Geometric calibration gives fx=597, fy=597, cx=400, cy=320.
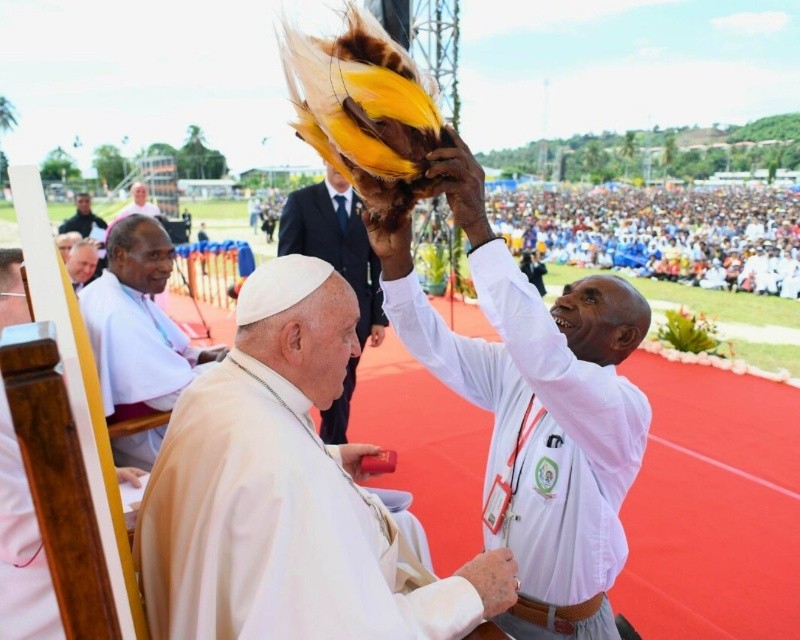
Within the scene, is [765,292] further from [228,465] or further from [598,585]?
[228,465]

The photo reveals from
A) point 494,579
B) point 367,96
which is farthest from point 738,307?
point 367,96

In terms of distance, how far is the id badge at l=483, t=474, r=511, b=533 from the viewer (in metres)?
1.86

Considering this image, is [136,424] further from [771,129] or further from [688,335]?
[771,129]

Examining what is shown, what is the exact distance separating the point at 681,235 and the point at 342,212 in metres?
12.5

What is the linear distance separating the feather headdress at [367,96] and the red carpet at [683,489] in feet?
8.65

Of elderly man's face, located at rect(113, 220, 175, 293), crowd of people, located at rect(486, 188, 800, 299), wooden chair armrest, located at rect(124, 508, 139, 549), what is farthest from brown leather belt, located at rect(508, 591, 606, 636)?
crowd of people, located at rect(486, 188, 800, 299)

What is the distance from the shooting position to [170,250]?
127 inches

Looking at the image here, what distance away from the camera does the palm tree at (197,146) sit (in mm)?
57531

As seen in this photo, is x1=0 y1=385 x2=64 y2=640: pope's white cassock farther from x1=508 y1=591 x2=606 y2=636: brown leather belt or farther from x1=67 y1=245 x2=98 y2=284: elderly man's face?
x1=67 y1=245 x2=98 y2=284: elderly man's face

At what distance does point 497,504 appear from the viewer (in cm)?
188

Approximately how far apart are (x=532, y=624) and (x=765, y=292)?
1188cm

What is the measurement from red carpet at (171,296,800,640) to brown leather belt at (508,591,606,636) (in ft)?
4.28

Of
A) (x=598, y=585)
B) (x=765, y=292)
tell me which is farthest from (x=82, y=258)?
(x=765, y=292)

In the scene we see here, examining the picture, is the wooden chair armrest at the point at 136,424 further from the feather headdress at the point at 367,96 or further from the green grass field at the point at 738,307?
the feather headdress at the point at 367,96
